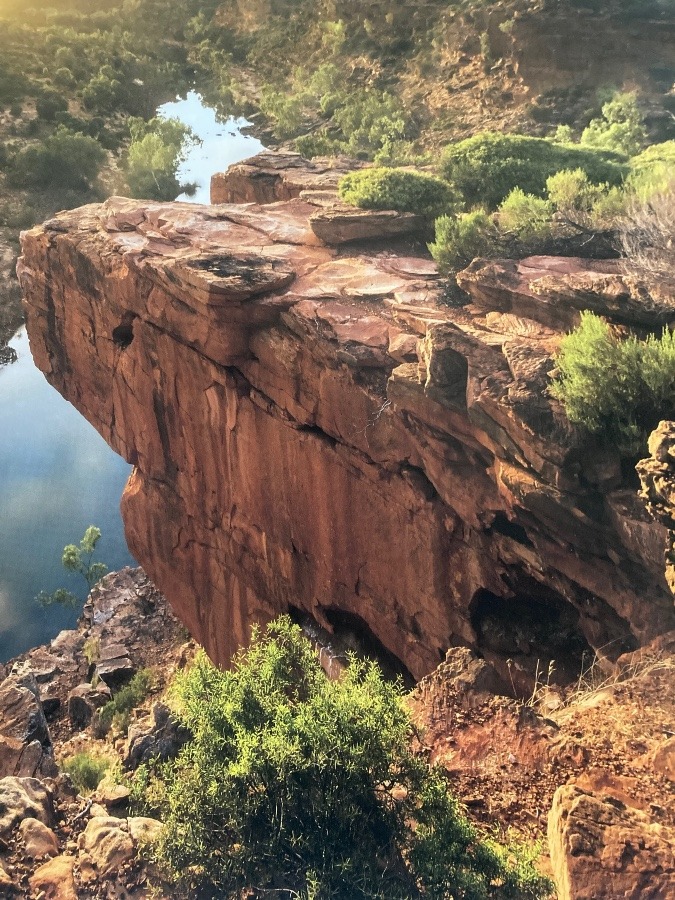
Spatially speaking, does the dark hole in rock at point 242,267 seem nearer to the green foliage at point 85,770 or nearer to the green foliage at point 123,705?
the green foliage at point 85,770

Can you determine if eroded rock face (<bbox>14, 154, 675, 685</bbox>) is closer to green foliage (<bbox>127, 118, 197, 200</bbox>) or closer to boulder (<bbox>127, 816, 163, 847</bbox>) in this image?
boulder (<bbox>127, 816, 163, 847</bbox>)

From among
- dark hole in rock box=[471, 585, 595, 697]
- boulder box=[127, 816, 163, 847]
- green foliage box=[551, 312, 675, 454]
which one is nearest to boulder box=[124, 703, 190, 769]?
dark hole in rock box=[471, 585, 595, 697]

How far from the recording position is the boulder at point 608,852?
5074 mm

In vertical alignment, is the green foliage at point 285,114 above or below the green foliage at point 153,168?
above

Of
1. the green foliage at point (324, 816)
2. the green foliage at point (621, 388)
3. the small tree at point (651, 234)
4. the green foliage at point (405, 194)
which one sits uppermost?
the green foliage at point (405, 194)

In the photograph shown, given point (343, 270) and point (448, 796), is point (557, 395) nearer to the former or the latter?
point (448, 796)

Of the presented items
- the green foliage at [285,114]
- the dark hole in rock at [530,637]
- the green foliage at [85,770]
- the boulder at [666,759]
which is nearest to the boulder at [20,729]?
the green foliage at [85,770]

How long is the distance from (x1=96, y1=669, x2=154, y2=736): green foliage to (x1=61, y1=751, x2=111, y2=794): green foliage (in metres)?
1.75

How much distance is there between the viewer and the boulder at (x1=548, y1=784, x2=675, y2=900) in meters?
5.07

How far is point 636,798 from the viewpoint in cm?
586

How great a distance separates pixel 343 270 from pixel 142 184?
28.0m

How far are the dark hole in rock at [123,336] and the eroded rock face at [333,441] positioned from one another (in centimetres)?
3

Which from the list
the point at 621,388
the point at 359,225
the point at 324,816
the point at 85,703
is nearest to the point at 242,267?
the point at 359,225

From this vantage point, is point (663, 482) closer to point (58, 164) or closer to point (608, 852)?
point (608, 852)
